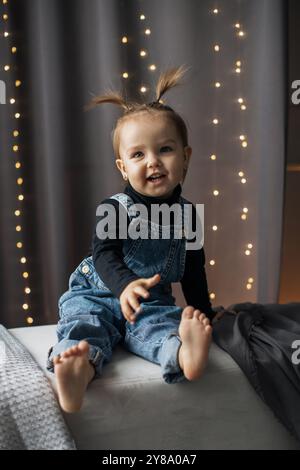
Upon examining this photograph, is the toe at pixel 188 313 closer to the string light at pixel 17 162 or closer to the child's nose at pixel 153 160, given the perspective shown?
the child's nose at pixel 153 160

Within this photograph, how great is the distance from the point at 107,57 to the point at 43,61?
0.21 m

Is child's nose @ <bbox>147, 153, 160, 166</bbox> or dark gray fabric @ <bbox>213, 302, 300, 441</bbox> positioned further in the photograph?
child's nose @ <bbox>147, 153, 160, 166</bbox>

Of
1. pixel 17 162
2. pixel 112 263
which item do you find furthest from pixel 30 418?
pixel 17 162

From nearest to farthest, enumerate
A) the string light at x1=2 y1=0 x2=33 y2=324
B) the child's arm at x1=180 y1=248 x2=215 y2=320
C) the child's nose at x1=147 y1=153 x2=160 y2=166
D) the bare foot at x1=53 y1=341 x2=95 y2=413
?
1. the bare foot at x1=53 y1=341 x2=95 y2=413
2. the child's nose at x1=147 y1=153 x2=160 y2=166
3. the child's arm at x1=180 y1=248 x2=215 y2=320
4. the string light at x1=2 y1=0 x2=33 y2=324

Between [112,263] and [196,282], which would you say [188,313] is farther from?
[196,282]

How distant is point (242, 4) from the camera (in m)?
1.97

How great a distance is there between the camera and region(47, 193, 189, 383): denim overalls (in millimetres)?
1095

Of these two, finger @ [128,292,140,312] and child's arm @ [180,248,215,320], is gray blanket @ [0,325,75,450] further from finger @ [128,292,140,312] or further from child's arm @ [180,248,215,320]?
child's arm @ [180,248,215,320]

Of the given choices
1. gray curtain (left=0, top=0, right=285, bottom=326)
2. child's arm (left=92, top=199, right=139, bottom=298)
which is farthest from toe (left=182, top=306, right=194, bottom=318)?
gray curtain (left=0, top=0, right=285, bottom=326)

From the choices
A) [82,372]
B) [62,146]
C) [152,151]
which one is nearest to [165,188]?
[152,151]

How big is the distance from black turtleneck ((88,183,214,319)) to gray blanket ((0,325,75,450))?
0.25 m

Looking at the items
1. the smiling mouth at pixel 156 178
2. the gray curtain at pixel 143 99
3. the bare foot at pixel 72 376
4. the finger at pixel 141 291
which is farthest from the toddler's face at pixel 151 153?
the gray curtain at pixel 143 99

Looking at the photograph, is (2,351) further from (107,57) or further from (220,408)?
(107,57)

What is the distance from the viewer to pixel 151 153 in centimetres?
127
